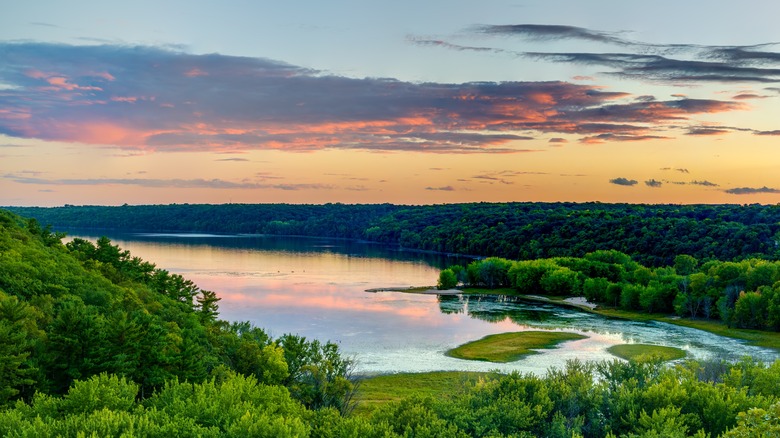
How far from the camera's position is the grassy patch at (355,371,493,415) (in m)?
56.0

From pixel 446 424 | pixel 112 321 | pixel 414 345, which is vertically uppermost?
pixel 112 321

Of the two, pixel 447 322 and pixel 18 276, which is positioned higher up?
pixel 18 276

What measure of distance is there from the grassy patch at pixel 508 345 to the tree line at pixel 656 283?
1067 inches

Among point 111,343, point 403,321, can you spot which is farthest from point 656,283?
point 111,343

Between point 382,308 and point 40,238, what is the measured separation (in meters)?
52.8

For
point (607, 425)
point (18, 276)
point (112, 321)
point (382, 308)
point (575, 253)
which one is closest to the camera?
point (607, 425)

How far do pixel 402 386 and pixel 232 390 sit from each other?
3088 centimetres

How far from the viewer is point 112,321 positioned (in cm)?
4141

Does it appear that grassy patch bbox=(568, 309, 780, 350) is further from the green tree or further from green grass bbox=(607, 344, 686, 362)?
the green tree

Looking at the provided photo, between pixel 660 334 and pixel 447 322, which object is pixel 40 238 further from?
pixel 660 334

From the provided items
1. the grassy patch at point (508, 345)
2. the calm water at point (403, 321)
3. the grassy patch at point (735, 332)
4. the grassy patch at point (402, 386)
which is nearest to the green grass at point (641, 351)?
the calm water at point (403, 321)

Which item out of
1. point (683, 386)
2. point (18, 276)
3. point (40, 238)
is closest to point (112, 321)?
point (18, 276)

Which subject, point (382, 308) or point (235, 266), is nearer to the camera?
point (382, 308)

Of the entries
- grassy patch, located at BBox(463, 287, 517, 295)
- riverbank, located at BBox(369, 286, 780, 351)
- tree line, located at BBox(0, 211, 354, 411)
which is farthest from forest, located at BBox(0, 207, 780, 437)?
grassy patch, located at BBox(463, 287, 517, 295)
